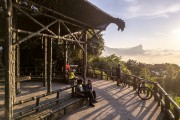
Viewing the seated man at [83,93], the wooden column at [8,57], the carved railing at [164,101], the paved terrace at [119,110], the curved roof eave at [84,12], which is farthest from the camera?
the seated man at [83,93]

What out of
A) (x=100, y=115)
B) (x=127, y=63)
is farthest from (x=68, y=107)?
(x=127, y=63)

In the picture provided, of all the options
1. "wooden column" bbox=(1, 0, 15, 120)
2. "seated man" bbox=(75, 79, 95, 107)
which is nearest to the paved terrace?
A: "seated man" bbox=(75, 79, 95, 107)

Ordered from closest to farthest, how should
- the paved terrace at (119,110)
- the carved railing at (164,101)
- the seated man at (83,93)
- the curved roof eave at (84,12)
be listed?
the carved railing at (164,101) < the paved terrace at (119,110) < the curved roof eave at (84,12) < the seated man at (83,93)

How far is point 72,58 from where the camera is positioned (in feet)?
93.7

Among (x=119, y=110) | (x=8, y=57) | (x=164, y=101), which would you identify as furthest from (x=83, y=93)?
(x=8, y=57)

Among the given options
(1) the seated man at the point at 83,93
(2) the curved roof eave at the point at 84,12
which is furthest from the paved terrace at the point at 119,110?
(2) the curved roof eave at the point at 84,12

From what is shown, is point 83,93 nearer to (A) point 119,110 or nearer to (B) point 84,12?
(A) point 119,110

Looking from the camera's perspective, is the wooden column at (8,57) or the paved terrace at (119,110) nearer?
the wooden column at (8,57)

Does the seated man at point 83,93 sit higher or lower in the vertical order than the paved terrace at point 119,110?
higher

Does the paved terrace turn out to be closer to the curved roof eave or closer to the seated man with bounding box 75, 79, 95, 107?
the seated man with bounding box 75, 79, 95, 107

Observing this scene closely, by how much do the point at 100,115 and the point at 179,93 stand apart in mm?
20140

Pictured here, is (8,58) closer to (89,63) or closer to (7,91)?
(7,91)

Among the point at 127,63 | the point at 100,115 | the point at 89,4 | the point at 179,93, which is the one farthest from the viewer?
the point at 127,63

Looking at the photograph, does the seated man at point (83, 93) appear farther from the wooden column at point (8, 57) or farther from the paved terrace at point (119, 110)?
the wooden column at point (8, 57)
